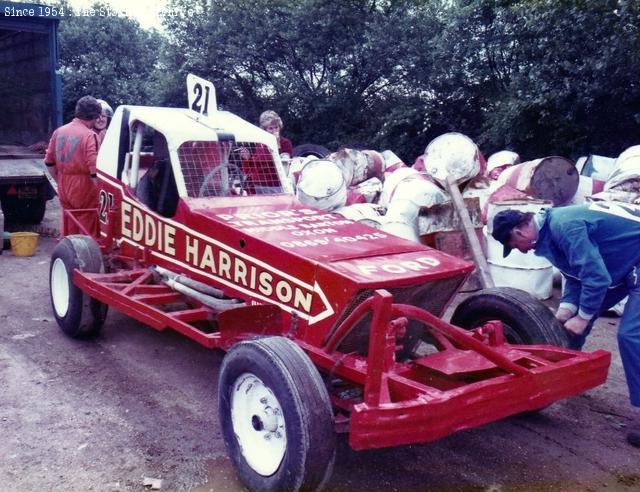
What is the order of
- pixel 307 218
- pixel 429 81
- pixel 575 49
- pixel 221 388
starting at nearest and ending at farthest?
pixel 221 388 < pixel 307 218 < pixel 575 49 < pixel 429 81

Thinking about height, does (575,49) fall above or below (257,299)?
above

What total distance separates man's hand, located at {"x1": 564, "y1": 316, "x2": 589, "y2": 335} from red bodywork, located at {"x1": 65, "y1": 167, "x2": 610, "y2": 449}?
393mm

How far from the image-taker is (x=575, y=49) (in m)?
9.96

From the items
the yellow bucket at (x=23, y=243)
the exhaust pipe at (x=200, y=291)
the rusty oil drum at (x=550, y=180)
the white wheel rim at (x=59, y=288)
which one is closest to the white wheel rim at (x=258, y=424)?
the exhaust pipe at (x=200, y=291)

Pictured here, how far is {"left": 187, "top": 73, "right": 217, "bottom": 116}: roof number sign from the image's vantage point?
18.3 feet

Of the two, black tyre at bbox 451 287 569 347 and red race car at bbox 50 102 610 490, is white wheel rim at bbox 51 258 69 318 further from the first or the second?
A: black tyre at bbox 451 287 569 347

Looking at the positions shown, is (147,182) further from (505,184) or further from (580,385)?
(505,184)

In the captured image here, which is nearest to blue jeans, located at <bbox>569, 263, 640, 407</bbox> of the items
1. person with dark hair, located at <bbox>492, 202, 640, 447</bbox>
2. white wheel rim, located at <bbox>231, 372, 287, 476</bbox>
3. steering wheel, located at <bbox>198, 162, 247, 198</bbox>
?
person with dark hair, located at <bbox>492, 202, 640, 447</bbox>

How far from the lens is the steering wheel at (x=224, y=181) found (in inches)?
204

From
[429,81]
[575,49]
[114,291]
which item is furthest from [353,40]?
[114,291]

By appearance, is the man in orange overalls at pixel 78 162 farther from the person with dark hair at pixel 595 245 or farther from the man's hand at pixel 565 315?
the man's hand at pixel 565 315

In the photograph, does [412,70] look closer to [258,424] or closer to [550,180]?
[550,180]

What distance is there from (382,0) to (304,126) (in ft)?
10.4

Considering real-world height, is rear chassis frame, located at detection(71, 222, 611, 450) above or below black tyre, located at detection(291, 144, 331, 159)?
below
